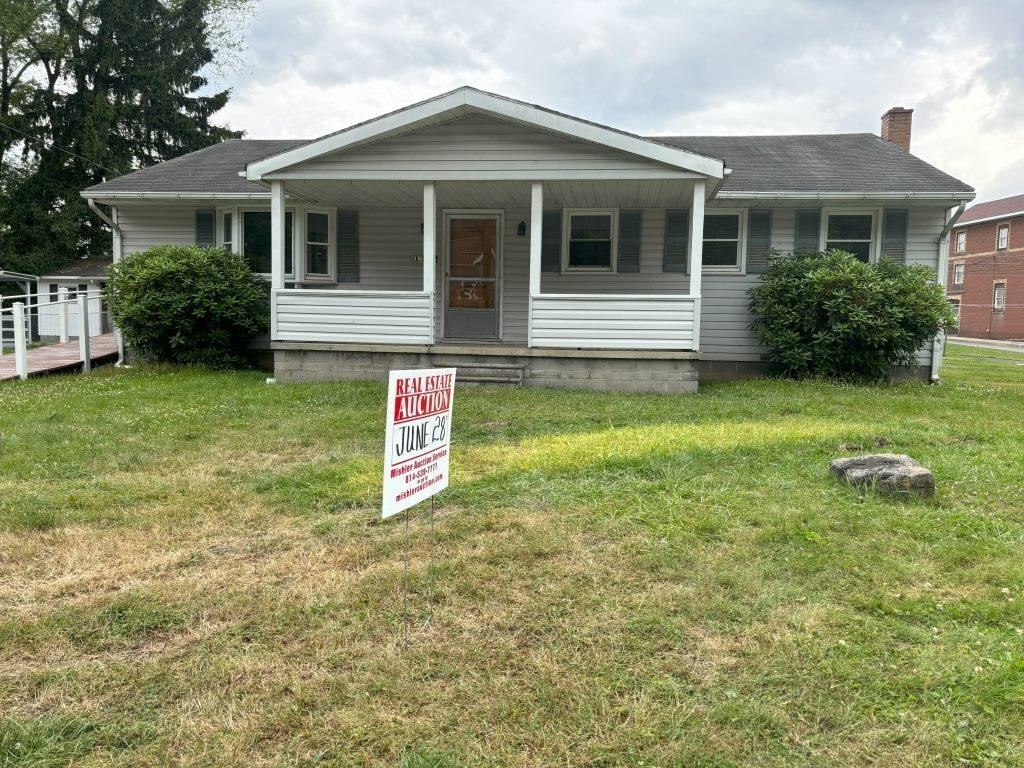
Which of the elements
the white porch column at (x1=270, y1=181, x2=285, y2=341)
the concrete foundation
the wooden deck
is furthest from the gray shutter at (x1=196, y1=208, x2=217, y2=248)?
the concrete foundation

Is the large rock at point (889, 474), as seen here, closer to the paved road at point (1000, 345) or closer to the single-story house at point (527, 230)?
the single-story house at point (527, 230)

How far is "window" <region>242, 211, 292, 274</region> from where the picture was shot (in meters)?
11.9

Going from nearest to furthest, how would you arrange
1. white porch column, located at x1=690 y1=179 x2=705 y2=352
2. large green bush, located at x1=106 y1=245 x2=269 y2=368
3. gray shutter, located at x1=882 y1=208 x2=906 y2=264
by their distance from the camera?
white porch column, located at x1=690 y1=179 x2=705 y2=352, large green bush, located at x1=106 y1=245 x2=269 y2=368, gray shutter, located at x1=882 y1=208 x2=906 y2=264

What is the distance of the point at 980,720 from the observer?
2.27m

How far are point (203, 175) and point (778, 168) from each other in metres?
10.2

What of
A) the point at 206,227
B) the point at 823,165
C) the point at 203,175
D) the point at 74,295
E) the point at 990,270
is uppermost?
the point at 990,270

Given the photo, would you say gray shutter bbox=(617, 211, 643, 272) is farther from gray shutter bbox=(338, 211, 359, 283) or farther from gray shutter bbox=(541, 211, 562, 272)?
gray shutter bbox=(338, 211, 359, 283)

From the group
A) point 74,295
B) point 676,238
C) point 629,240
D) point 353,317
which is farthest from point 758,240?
point 74,295

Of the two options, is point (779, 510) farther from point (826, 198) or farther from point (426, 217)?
point (826, 198)

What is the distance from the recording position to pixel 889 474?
4.48 m

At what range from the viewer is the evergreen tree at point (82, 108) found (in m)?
24.6

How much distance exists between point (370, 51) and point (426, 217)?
10303 mm

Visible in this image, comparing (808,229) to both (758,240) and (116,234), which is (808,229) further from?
(116,234)

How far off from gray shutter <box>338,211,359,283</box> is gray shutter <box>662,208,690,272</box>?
17.3 feet
